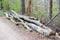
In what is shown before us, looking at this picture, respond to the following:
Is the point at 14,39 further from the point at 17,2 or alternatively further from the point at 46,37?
the point at 17,2

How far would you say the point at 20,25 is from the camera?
39.0ft

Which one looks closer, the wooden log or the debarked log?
the debarked log

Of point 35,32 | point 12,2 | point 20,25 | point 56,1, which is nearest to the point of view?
point 35,32

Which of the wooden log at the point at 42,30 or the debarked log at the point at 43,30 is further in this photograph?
the wooden log at the point at 42,30

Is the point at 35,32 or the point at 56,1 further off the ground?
the point at 56,1

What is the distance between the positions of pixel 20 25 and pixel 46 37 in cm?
382

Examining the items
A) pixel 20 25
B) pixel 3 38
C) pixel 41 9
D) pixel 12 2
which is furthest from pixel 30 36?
pixel 12 2

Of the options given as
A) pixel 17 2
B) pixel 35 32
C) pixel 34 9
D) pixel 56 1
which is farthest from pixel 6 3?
pixel 35 32

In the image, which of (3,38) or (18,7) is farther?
(18,7)

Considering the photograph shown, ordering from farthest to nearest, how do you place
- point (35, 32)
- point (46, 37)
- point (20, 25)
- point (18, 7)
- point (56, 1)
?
point (18, 7)
point (56, 1)
point (20, 25)
point (35, 32)
point (46, 37)

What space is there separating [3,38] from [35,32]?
1.98 metres

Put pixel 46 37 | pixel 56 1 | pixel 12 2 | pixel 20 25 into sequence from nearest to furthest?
pixel 46 37
pixel 20 25
pixel 56 1
pixel 12 2

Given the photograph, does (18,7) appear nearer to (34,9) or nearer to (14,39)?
(34,9)

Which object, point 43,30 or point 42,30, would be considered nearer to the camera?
point 43,30
